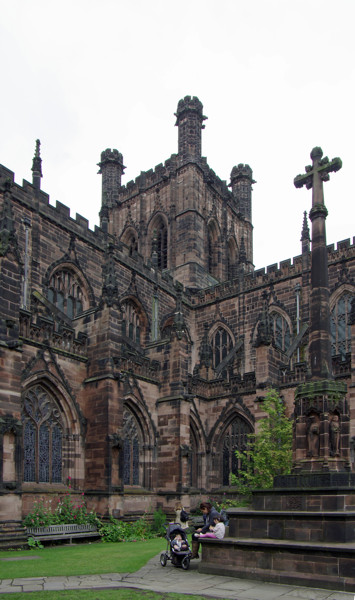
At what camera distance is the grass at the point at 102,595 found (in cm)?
882

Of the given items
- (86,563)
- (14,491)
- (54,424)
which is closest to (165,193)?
(54,424)

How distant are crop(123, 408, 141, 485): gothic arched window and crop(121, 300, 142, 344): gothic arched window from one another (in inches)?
298

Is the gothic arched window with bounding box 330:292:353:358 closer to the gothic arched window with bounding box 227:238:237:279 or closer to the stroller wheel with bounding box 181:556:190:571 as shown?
the gothic arched window with bounding box 227:238:237:279

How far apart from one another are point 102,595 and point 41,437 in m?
11.5

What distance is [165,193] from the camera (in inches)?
1713

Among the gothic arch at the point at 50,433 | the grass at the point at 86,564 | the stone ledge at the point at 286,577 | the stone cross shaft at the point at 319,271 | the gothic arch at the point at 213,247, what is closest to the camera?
the grass at the point at 86,564

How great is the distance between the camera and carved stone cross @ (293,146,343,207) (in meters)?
14.2

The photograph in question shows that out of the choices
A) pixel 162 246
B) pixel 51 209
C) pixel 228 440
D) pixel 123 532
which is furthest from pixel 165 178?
pixel 123 532

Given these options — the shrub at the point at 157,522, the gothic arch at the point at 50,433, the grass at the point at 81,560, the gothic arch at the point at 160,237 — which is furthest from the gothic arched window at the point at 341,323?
the grass at the point at 81,560

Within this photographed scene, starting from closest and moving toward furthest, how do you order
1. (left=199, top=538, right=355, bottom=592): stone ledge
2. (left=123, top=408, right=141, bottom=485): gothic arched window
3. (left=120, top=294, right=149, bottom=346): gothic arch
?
(left=199, top=538, right=355, bottom=592): stone ledge < (left=123, top=408, right=141, bottom=485): gothic arched window < (left=120, top=294, right=149, bottom=346): gothic arch

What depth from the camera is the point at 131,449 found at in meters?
24.0

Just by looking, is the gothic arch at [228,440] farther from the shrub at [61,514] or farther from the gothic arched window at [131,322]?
the shrub at [61,514]

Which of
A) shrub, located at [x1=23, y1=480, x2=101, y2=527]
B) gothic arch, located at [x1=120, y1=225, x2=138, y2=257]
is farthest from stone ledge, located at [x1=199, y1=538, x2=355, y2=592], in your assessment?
gothic arch, located at [x1=120, y1=225, x2=138, y2=257]

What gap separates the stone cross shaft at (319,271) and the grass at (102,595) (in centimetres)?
550
